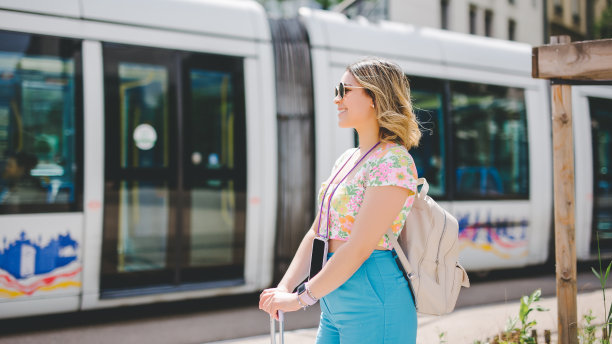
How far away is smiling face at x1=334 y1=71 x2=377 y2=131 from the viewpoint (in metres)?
2.02

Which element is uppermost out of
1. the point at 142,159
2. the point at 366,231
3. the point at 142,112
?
the point at 142,112

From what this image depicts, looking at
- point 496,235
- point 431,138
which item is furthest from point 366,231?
point 496,235

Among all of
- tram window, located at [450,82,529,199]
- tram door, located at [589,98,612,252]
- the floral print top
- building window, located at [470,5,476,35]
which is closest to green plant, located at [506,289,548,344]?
the floral print top

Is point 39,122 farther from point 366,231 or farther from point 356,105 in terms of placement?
point 366,231

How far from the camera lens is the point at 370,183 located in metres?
1.87

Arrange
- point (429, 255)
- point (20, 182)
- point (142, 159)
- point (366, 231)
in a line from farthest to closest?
point (142, 159), point (20, 182), point (429, 255), point (366, 231)

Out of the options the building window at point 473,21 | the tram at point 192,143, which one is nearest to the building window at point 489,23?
the building window at point 473,21

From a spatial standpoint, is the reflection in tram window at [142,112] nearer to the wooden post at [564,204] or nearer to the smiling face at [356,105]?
the wooden post at [564,204]

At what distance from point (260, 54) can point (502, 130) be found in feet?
10.9

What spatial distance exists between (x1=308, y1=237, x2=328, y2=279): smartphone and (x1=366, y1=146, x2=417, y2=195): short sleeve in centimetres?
30

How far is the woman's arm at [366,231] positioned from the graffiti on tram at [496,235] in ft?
16.4

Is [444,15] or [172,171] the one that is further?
[444,15]

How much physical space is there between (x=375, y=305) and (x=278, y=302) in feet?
1.07

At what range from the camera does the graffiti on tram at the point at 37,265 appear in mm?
→ 4625
